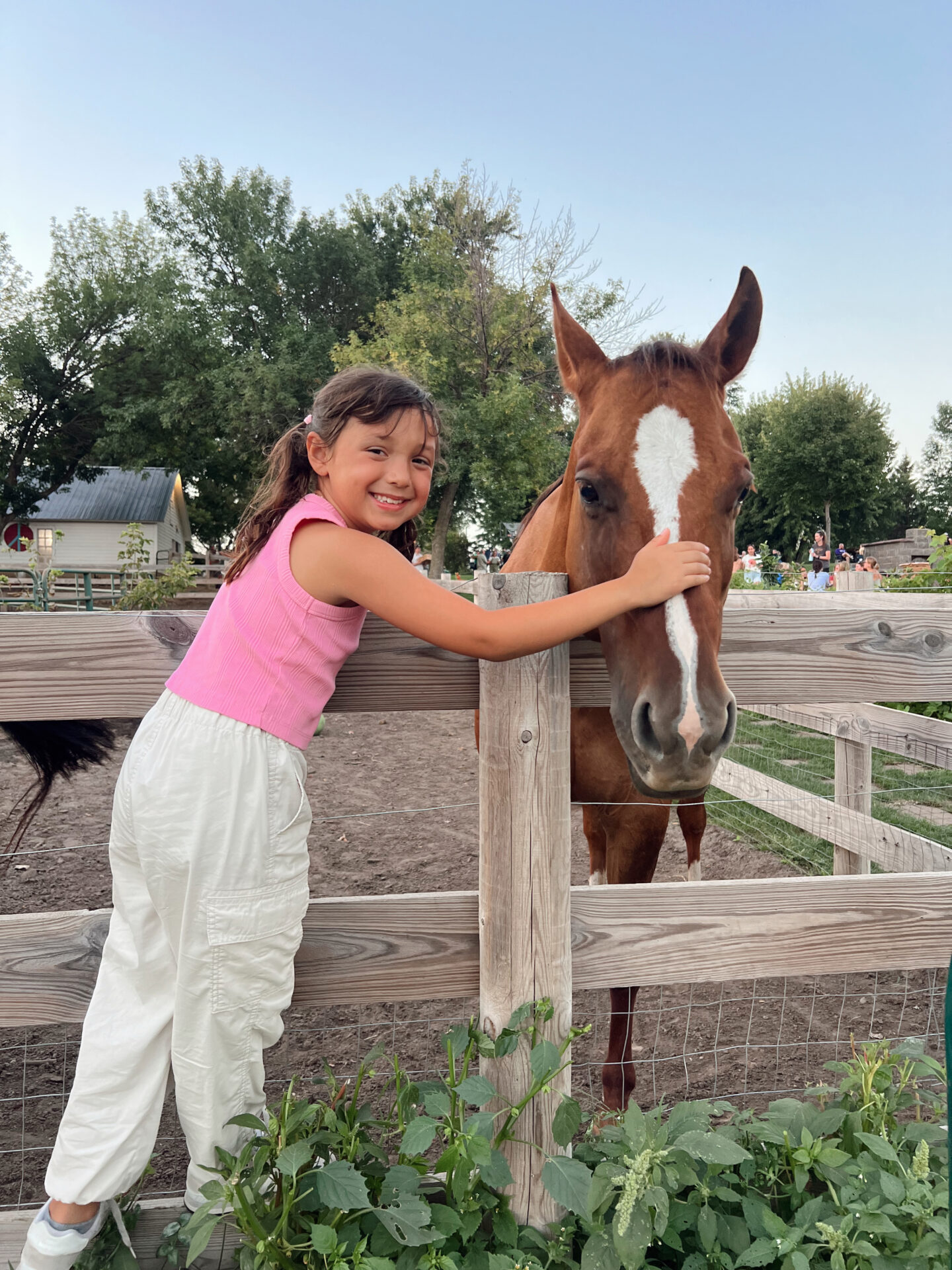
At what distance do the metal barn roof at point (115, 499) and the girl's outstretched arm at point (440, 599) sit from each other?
142 feet

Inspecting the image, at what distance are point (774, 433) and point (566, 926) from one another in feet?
144

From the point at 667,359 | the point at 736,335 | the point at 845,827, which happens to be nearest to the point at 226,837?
the point at 667,359

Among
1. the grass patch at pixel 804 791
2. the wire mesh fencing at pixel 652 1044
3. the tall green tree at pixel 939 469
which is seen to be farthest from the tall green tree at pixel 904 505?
the wire mesh fencing at pixel 652 1044

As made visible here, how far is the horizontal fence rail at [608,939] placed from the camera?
5.52ft

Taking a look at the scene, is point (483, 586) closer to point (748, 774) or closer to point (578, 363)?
point (578, 363)

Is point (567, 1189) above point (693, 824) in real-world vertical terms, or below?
below

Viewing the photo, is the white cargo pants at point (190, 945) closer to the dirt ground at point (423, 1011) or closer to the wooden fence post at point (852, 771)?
the dirt ground at point (423, 1011)

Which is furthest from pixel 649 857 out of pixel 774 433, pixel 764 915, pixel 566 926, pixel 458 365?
pixel 774 433

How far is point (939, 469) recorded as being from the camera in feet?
181

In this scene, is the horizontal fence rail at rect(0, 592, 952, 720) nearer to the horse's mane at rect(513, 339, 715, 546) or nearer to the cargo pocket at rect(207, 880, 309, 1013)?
the cargo pocket at rect(207, 880, 309, 1013)

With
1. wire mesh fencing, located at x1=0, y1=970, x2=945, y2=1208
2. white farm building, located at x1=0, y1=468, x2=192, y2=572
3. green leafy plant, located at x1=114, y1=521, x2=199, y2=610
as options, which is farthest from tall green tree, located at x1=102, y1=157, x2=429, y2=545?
wire mesh fencing, located at x1=0, y1=970, x2=945, y2=1208

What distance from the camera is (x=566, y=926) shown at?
1.74 m

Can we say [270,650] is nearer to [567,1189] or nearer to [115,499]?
[567,1189]

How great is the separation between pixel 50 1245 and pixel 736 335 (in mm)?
2482
